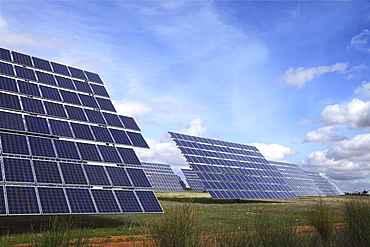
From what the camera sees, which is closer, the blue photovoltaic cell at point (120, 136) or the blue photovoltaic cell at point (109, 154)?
the blue photovoltaic cell at point (109, 154)

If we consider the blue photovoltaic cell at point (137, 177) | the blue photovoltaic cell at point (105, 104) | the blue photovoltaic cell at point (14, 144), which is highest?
the blue photovoltaic cell at point (105, 104)

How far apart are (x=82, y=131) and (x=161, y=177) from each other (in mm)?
50435

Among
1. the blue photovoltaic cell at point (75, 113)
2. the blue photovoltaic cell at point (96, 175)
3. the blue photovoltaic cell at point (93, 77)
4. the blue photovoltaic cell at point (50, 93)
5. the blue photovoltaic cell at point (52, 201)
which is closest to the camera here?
the blue photovoltaic cell at point (52, 201)

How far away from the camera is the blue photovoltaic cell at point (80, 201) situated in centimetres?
1292

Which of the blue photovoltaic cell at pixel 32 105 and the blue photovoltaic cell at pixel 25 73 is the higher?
the blue photovoltaic cell at pixel 25 73

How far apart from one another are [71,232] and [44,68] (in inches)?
715

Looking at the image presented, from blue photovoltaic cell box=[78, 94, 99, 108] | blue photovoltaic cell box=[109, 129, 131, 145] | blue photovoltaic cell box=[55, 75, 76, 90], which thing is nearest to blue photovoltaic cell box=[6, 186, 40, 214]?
blue photovoltaic cell box=[109, 129, 131, 145]

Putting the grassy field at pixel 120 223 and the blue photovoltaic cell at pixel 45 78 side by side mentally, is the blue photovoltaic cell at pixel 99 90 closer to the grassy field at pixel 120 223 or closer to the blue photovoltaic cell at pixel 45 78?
the blue photovoltaic cell at pixel 45 78

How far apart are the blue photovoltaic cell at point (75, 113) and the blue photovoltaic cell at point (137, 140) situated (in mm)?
3157

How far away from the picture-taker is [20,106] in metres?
16.2

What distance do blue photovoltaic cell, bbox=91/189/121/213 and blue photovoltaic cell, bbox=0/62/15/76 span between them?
9697mm

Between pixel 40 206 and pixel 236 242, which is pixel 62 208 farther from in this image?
pixel 236 242

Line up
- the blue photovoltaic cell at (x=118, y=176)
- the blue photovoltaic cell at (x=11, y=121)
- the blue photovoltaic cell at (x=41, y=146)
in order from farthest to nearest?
the blue photovoltaic cell at (x=118, y=176), the blue photovoltaic cell at (x=11, y=121), the blue photovoltaic cell at (x=41, y=146)

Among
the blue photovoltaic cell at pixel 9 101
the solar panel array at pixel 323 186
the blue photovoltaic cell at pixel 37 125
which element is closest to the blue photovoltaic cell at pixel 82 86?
the blue photovoltaic cell at pixel 9 101
